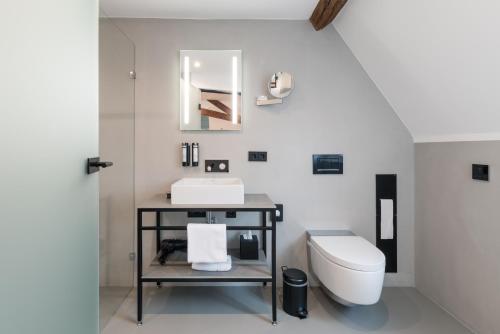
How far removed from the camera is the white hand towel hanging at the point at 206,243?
5.96 ft

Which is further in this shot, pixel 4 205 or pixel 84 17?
pixel 84 17

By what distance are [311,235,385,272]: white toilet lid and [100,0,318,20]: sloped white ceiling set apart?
1.78m

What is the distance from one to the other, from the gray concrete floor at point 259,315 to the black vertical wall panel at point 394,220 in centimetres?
23

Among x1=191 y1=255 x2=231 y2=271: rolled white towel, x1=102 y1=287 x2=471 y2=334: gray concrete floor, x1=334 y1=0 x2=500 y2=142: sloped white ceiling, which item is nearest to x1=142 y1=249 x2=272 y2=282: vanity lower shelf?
x1=191 y1=255 x2=231 y2=271: rolled white towel

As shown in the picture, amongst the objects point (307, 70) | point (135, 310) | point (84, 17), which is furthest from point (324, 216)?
point (84, 17)

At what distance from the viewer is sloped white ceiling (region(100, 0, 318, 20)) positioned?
6.82 ft

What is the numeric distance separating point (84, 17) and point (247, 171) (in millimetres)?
1547

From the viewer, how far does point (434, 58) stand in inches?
66.5

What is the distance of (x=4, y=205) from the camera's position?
67 cm

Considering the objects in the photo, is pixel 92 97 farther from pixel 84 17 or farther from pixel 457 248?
pixel 457 248

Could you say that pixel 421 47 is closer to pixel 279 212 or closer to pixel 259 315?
pixel 279 212

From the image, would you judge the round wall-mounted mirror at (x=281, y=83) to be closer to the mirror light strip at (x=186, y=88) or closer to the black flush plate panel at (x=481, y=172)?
the mirror light strip at (x=186, y=88)

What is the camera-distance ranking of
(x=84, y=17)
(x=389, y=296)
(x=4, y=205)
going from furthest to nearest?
1. (x=389, y=296)
2. (x=84, y=17)
3. (x=4, y=205)

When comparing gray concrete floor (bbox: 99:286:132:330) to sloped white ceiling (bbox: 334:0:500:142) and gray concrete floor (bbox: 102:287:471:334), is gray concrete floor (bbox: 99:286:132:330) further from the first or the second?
sloped white ceiling (bbox: 334:0:500:142)
